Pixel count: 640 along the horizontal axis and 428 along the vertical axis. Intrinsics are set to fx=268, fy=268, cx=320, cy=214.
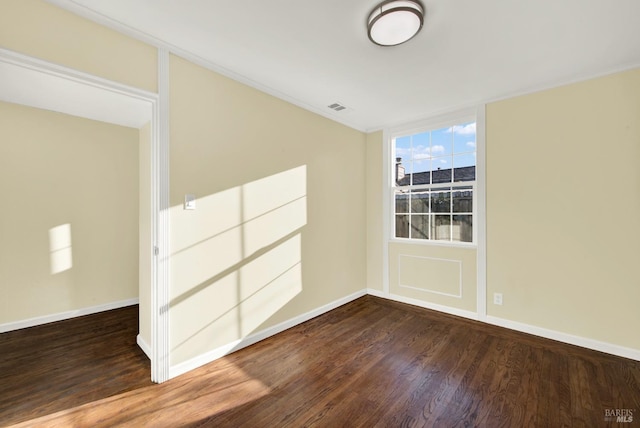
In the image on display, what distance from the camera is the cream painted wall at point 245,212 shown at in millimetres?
2240

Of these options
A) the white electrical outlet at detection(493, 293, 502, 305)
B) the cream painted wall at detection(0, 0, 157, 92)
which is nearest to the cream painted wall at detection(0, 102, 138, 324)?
the cream painted wall at detection(0, 0, 157, 92)

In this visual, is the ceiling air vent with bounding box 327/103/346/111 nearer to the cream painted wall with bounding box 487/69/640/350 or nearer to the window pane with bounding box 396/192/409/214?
the window pane with bounding box 396/192/409/214

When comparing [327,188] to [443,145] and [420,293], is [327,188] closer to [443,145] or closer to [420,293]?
[443,145]

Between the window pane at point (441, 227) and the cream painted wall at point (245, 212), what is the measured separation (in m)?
1.27

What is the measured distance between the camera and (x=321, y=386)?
2041mm

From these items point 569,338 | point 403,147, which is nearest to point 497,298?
point 569,338

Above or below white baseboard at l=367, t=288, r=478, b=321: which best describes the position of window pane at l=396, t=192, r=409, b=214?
above

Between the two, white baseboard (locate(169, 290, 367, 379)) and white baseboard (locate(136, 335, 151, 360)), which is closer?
white baseboard (locate(169, 290, 367, 379))

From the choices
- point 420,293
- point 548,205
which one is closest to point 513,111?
point 548,205

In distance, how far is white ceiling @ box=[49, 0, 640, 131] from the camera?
1.75 metres

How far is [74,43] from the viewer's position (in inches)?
68.7

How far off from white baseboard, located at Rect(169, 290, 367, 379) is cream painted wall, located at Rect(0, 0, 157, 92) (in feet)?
7.33

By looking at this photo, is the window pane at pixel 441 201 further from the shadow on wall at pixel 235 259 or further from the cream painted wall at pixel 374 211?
the shadow on wall at pixel 235 259

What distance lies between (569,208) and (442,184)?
1.30 m
